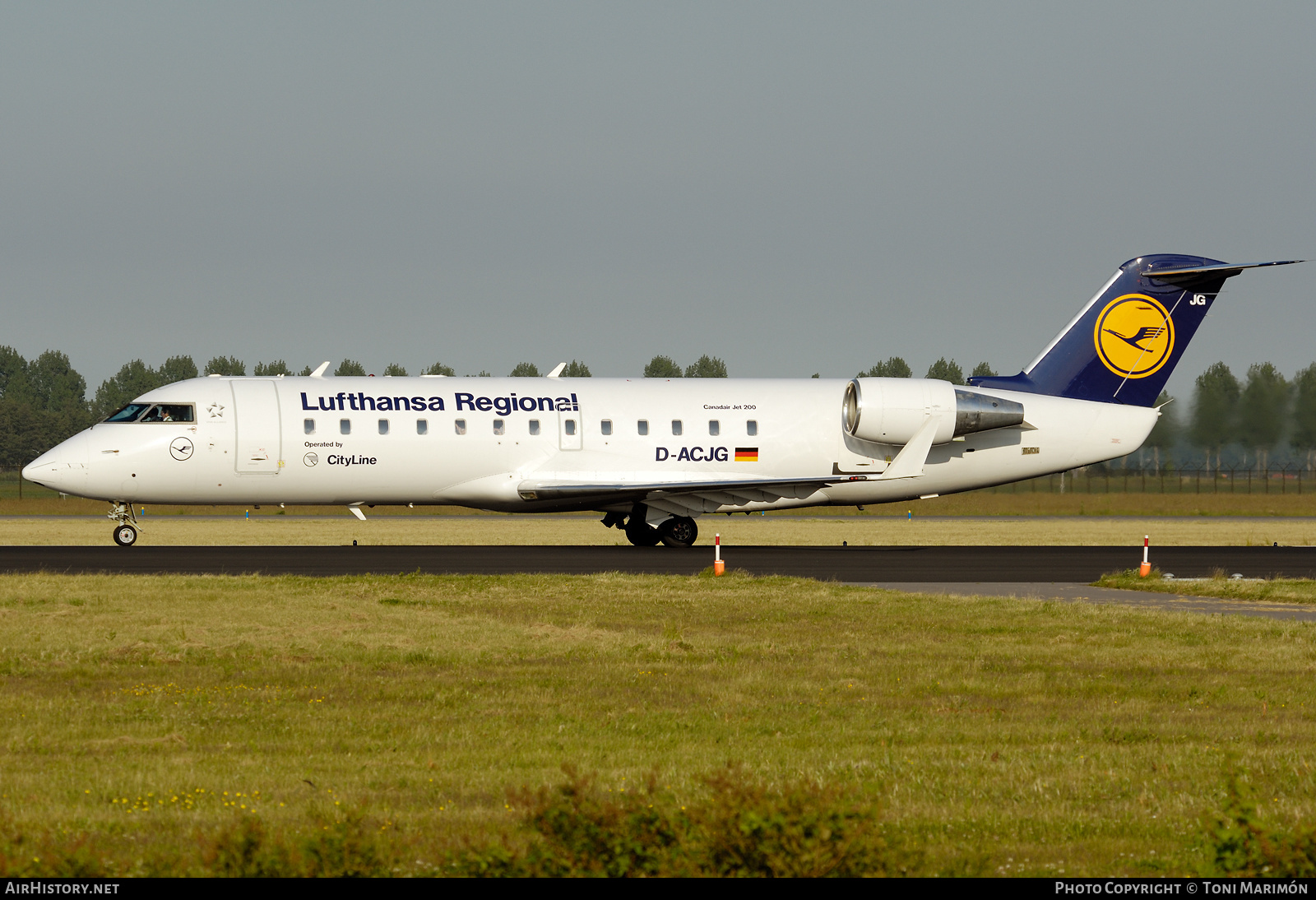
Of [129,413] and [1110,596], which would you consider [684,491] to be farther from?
[129,413]

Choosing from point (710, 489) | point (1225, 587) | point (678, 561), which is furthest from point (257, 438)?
point (1225, 587)

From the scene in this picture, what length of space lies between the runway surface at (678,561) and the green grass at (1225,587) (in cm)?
140

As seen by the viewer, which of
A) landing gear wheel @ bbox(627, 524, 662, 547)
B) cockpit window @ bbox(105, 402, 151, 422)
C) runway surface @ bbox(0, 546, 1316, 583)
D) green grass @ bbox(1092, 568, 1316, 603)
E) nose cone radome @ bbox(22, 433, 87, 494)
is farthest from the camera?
landing gear wheel @ bbox(627, 524, 662, 547)

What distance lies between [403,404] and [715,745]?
78.1 feet

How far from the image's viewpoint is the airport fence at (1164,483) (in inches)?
2931

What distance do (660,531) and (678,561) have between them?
4982 millimetres

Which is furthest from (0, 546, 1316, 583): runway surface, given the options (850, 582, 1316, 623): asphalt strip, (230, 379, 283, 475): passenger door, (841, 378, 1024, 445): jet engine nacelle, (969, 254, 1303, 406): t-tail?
(969, 254, 1303, 406): t-tail

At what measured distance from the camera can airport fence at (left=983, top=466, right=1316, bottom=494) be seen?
244 ft

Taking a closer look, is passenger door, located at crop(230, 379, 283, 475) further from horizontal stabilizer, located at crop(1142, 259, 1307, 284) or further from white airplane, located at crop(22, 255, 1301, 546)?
horizontal stabilizer, located at crop(1142, 259, 1307, 284)

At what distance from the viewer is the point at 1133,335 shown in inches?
1452

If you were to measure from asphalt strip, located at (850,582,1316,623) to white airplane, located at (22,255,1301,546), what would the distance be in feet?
32.4

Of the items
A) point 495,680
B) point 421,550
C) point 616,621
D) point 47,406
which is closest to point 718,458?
point 421,550

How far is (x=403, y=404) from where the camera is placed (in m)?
33.0
